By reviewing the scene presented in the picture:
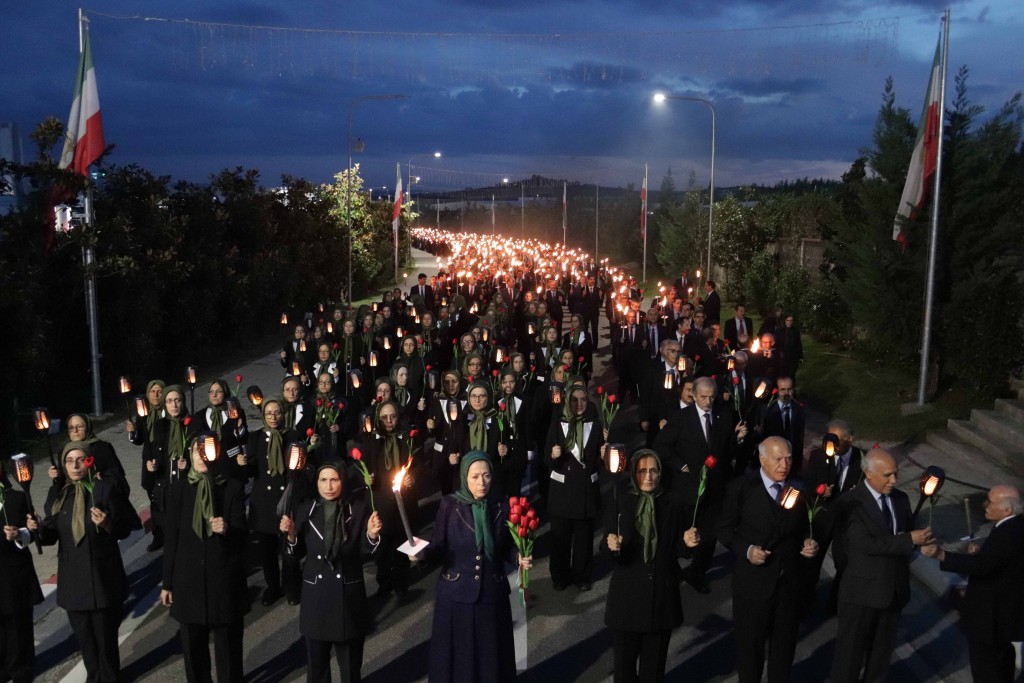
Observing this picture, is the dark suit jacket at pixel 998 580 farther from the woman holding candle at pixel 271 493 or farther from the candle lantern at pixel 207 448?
the woman holding candle at pixel 271 493

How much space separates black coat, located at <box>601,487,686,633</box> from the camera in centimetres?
557

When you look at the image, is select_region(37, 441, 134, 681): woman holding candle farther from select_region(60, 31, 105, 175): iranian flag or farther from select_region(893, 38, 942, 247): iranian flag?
select_region(893, 38, 942, 247): iranian flag

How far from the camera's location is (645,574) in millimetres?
5594

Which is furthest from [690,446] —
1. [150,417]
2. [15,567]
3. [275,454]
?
[15,567]

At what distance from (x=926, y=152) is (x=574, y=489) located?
366 inches

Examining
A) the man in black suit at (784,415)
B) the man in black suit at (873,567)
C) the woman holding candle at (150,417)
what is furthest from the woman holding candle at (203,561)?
the man in black suit at (784,415)

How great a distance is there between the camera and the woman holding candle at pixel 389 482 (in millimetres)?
7945

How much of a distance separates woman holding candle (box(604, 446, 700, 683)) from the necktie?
116 cm

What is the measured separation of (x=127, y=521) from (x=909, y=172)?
1266cm

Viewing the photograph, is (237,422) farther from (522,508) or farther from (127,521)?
(522,508)


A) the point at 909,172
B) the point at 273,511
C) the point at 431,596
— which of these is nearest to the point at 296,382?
the point at 273,511

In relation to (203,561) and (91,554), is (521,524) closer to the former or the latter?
(203,561)

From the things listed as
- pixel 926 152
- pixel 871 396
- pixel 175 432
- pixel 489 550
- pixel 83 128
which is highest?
pixel 83 128

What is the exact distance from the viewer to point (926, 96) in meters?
14.2
